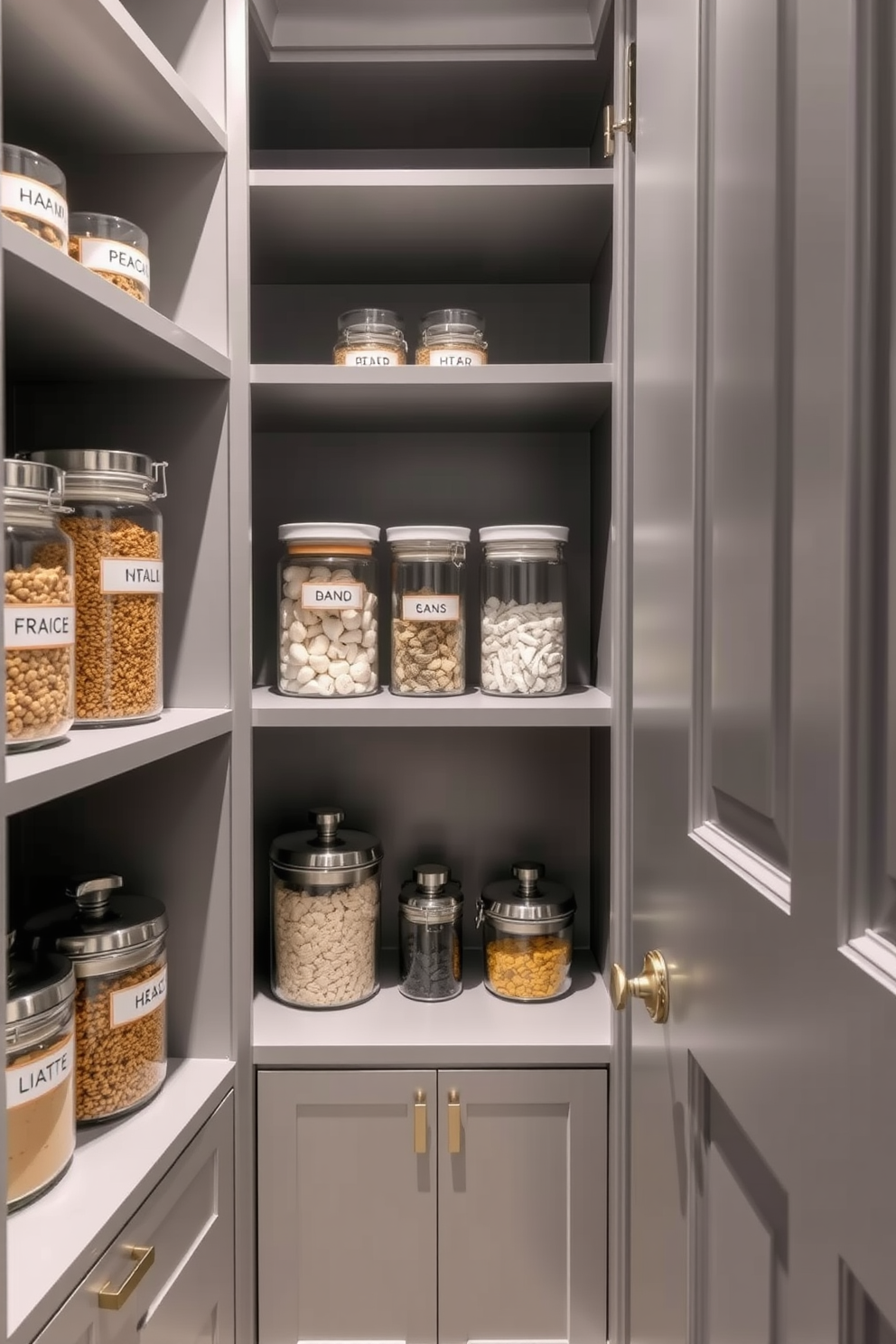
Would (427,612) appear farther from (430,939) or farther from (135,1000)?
(135,1000)

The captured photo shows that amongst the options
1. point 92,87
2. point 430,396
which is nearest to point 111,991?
point 430,396

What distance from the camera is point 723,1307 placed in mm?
676

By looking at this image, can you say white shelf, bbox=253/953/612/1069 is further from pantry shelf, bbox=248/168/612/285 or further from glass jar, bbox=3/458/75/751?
pantry shelf, bbox=248/168/612/285

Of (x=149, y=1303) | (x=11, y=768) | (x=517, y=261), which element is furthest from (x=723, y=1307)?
(x=517, y=261)

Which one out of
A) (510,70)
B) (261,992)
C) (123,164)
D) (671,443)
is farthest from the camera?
(261,992)

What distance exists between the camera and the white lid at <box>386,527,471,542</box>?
49.7 inches

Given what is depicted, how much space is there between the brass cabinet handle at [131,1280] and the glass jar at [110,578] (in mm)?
508

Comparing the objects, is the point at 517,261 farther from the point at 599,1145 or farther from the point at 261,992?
the point at 599,1145

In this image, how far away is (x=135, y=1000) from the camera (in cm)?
96

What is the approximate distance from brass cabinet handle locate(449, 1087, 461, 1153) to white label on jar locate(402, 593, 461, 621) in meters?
0.63

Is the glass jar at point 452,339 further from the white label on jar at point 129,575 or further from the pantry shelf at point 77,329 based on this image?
the white label on jar at point 129,575

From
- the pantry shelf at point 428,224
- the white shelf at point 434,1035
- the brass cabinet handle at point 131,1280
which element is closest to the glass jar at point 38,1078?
the brass cabinet handle at point 131,1280

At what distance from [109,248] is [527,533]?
614mm

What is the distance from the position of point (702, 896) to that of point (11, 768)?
553mm
